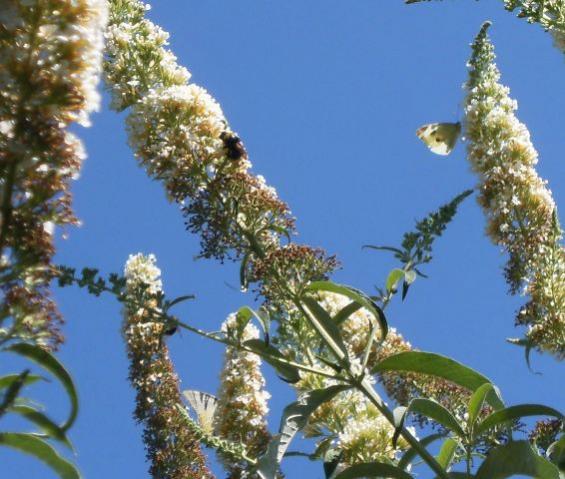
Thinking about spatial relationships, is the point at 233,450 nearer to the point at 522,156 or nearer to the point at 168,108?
the point at 168,108

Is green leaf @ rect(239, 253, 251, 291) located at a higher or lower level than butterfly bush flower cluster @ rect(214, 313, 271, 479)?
lower

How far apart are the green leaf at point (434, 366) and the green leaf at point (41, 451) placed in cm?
126

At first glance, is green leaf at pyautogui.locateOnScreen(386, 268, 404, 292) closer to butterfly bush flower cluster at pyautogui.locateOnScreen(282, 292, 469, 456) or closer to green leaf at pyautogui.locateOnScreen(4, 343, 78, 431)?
butterfly bush flower cluster at pyautogui.locateOnScreen(282, 292, 469, 456)

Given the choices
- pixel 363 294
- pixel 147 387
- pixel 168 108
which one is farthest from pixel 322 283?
pixel 147 387

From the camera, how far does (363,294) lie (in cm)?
284

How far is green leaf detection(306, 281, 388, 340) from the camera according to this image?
2795 millimetres

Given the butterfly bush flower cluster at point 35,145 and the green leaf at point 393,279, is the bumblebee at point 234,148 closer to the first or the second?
the green leaf at point 393,279

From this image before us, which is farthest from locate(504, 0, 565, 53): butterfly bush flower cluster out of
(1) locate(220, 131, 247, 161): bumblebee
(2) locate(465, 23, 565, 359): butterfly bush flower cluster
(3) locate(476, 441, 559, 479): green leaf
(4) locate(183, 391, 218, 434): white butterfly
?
(4) locate(183, 391, 218, 434): white butterfly

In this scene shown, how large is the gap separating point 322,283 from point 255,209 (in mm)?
512

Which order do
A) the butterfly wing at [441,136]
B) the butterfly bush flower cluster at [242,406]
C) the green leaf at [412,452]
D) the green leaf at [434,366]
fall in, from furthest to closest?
the butterfly wing at [441,136]
the butterfly bush flower cluster at [242,406]
the green leaf at [412,452]
the green leaf at [434,366]

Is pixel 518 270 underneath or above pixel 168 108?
underneath

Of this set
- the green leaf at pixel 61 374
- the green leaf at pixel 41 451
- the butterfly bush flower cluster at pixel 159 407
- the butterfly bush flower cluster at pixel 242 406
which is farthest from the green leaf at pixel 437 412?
the butterfly bush flower cluster at pixel 159 407

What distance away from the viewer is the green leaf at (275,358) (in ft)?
9.77

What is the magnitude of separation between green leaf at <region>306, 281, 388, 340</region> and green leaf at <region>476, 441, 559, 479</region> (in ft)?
1.63
